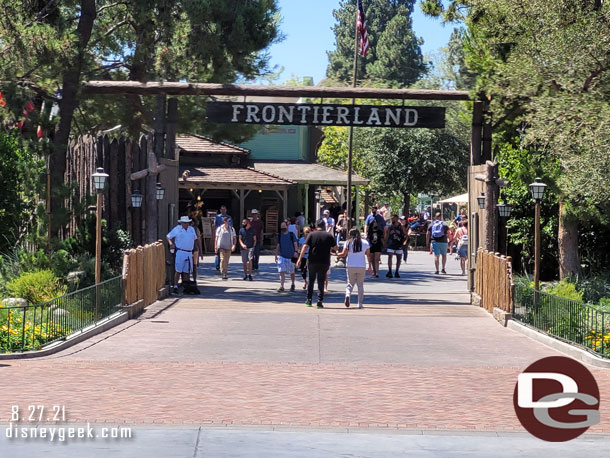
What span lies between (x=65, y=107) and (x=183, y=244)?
374 cm

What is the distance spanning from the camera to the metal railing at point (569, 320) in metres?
14.4

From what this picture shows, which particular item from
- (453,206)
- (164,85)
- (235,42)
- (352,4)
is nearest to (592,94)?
(164,85)

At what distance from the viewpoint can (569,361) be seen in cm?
1371

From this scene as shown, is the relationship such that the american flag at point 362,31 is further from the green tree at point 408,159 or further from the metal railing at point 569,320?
the metal railing at point 569,320

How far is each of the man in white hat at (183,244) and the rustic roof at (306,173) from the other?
21.8 meters

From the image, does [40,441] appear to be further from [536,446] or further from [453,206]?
[453,206]

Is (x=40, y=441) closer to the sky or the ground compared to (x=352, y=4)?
closer to the ground

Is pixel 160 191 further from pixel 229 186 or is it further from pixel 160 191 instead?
pixel 229 186

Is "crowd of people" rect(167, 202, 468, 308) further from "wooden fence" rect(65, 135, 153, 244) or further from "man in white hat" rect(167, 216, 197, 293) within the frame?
"wooden fence" rect(65, 135, 153, 244)

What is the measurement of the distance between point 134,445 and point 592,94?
11477 mm

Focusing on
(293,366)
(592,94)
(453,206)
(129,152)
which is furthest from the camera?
(453,206)

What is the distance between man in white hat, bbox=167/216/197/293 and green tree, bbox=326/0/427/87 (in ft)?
192

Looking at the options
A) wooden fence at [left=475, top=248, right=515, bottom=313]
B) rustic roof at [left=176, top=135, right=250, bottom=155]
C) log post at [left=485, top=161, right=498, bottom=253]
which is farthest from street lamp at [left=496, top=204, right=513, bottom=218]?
rustic roof at [left=176, top=135, right=250, bottom=155]

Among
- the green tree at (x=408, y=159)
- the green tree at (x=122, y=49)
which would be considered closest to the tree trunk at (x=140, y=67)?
the green tree at (x=122, y=49)
